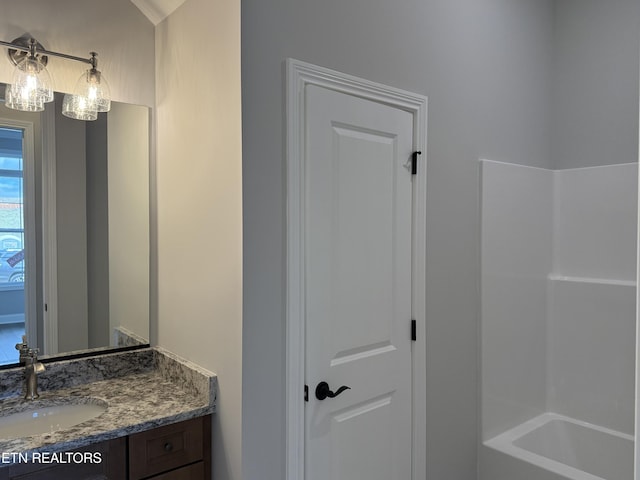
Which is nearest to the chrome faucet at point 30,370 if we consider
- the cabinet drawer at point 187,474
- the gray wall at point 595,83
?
the cabinet drawer at point 187,474

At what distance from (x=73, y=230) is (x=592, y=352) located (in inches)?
106

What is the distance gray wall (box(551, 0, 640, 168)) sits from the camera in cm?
259

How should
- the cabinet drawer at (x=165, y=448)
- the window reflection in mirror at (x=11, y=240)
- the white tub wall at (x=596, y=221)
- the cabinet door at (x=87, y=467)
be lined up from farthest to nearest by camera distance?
the white tub wall at (x=596, y=221) → the window reflection in mirror at (x=11, y=240) → the cabinet drawer at (x=165, y=448) → the cabinet door at (x=87, y=467)

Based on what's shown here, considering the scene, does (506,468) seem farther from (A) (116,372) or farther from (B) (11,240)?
(B) (11,240)

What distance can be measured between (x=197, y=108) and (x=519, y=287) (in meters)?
1.91

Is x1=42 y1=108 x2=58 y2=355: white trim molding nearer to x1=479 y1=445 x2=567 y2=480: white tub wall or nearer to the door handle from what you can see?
the door handle

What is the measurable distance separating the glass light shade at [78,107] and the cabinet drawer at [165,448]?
1254 millimetres

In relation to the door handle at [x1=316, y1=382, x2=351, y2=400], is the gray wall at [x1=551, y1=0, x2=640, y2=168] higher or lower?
higher

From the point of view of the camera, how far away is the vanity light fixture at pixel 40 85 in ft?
5.78

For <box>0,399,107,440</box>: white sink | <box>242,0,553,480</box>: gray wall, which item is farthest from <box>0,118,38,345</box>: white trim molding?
<box>242,0,553,480</box>: gray wall

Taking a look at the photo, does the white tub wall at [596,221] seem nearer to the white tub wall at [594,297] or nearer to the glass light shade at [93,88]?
the white tub wall at [594,297]

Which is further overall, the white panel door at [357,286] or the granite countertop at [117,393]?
the white panel door at [357,286]

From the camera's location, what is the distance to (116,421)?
5.09 ft

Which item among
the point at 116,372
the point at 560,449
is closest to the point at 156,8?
the point at 116,372
